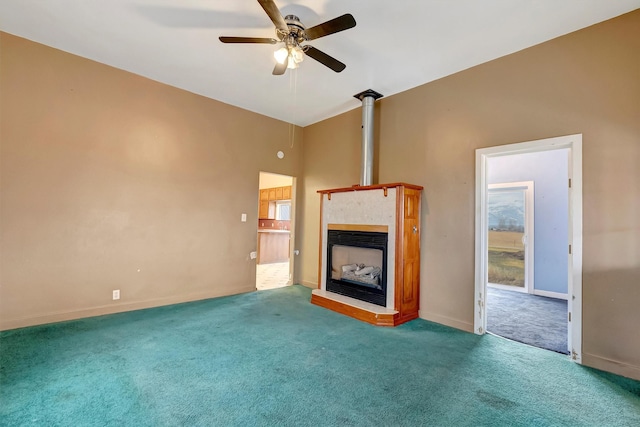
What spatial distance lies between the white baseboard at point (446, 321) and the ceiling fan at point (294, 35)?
9.92 feet

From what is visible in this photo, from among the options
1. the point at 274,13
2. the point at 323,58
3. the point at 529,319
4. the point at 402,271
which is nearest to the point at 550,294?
the point at 529,319

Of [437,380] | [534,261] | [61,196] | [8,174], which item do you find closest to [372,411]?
[437,380]

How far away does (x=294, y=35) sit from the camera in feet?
7.89

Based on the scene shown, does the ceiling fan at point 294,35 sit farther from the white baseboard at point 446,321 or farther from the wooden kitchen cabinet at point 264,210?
the wooden kitchen cabinet at point 264,210

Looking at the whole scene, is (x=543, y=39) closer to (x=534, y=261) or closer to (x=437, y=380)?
(x=437, y=380)

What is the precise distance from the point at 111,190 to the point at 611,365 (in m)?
5.38

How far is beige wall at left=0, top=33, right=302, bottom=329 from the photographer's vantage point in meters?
2.99

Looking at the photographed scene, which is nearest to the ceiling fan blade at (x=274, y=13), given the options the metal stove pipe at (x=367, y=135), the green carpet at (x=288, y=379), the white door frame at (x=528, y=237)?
the metal stove pipe at (x=367, y=135)

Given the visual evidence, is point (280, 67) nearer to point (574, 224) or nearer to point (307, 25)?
point (307, 25)

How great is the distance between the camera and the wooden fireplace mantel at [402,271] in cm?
336

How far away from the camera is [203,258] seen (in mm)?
4293

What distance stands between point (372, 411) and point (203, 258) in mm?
3313

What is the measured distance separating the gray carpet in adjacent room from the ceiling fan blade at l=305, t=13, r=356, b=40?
3414 mm

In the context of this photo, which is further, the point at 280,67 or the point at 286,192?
the point at 286,192
